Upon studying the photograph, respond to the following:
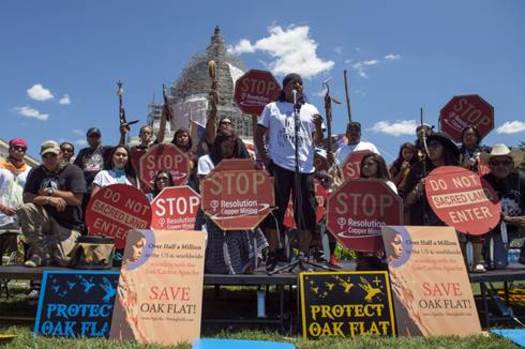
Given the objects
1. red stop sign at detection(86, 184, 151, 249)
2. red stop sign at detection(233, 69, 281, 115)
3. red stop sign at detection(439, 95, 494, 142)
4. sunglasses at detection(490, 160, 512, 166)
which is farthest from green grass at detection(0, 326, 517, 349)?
red stop sign at detection(233, 69, 281, 115)

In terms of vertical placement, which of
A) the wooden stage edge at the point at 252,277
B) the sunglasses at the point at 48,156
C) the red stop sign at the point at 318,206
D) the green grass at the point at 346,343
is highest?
the sunglasses at the point at 48,156

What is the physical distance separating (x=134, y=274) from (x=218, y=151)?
2.07m

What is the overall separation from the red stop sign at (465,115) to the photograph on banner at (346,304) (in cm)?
559

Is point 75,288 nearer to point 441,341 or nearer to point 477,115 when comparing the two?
point 441,341

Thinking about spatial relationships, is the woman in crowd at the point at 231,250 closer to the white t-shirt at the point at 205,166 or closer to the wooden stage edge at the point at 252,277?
the wooden stage edge at the point at 252,277

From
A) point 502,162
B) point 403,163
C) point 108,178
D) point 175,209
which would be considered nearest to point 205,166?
point 175,209

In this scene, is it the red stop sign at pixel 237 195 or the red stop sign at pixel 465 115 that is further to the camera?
the red stop sign at pixel 465 115

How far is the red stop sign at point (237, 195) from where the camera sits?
5.58 metres

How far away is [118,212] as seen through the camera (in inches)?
243

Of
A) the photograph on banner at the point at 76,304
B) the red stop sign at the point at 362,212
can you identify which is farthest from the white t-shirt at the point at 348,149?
the photograph on banner at the point at 76,304

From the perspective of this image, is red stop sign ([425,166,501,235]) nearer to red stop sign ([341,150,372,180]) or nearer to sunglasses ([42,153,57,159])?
red stop sign ([341,150,372,180])

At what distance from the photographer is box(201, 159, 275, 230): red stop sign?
5.58 meters

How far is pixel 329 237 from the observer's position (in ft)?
23.8

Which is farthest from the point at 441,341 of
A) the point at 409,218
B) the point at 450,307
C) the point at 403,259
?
the point at 409,218
